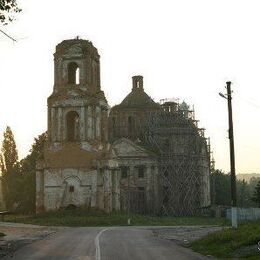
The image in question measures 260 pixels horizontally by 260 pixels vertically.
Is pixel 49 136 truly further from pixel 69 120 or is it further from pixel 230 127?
pixel 230 127

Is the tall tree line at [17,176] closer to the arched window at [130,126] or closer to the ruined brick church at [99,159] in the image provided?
the ruined brick church at [99,159]

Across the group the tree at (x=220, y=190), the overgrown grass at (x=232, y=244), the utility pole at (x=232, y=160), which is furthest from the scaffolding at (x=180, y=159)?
the overgrown grass at (x=232, y=244)

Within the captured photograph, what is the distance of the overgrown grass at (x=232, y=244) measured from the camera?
16.9 metres

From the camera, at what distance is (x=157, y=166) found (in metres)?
59.7

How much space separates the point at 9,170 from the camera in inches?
2477

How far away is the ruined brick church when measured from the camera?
161 ft

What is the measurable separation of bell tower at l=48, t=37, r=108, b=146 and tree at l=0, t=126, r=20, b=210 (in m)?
13.2

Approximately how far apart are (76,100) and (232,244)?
108ft

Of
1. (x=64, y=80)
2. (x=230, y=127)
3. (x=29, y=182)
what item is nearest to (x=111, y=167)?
(x=64, y=80)

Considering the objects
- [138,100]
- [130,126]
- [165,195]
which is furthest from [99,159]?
[138,100]

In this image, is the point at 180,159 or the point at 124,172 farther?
the point at 124,172

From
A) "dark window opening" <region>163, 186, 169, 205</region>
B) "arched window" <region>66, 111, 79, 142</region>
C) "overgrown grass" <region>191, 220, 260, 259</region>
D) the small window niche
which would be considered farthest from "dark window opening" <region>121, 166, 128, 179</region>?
"overgrown grass" <region>191, 220, 260, 259</region>

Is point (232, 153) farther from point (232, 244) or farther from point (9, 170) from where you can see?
point (9, 170)

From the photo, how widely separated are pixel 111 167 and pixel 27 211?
13.8m
